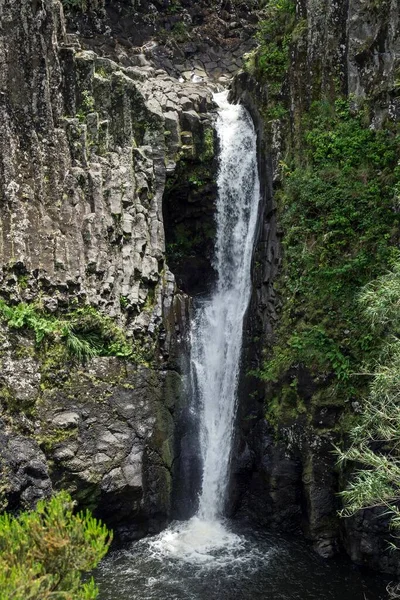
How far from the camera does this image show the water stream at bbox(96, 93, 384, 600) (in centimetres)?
1569

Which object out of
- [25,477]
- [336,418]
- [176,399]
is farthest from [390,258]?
[25,477]

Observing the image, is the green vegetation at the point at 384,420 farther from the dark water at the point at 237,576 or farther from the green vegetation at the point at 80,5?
the green vegetation at the point at 80,5

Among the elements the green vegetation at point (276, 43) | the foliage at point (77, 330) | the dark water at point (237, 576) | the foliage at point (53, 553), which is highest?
the green vegetation at point (276, 43)

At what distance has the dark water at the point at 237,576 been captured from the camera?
15406 millimetres

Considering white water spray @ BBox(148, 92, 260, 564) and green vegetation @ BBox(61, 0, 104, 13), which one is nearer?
white water spray @ BBox(148, 92, 260, 564)

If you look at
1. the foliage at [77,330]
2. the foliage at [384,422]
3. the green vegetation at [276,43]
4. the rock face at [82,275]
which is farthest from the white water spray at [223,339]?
the foliage at [384,422]

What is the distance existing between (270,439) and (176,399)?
3386mm

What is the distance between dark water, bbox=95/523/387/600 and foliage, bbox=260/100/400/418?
191 inches

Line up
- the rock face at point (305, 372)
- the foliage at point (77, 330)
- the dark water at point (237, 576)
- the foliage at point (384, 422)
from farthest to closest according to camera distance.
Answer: the rock face at point (305, 372)
the foliage at point (77, 330)
the dark water at point (237, 576)
the foliage at point (384, 422)

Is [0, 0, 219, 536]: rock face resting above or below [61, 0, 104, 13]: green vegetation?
below

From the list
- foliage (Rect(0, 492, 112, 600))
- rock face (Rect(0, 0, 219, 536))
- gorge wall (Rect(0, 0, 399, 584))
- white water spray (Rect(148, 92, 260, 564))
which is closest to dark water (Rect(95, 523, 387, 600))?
white water spray (Rect(148, 92, 260, 564))

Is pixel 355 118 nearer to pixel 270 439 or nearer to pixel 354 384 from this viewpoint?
pixel 354 384

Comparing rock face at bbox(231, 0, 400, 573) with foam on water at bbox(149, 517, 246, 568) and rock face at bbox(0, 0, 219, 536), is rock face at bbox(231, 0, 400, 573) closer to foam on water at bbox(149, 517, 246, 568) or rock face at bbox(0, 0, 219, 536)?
foam on water at bbox(149, 517, 246, 568)

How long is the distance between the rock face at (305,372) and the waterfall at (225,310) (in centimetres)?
69
